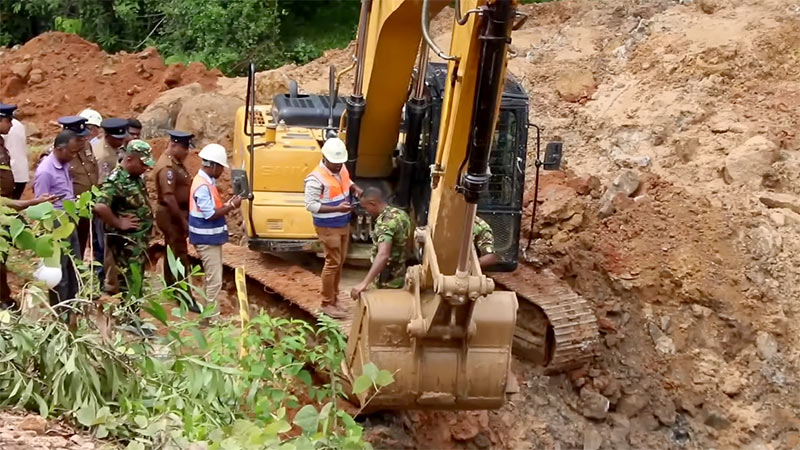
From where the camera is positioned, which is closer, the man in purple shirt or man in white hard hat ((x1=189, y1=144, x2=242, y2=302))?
the man in purple shirt

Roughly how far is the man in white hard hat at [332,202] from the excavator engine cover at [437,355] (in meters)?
1.45

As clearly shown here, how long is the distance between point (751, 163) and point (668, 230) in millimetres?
1160

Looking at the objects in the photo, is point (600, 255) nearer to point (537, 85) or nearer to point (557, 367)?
point (557, 367)

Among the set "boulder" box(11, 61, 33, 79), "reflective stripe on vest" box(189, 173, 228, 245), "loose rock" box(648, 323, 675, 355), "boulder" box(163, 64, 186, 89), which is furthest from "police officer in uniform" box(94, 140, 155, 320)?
"boulder" box(11, 61, 33, 79)

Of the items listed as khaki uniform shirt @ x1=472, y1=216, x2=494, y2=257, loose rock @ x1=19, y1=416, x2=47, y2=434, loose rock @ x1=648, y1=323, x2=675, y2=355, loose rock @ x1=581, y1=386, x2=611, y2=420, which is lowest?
loose rock @ x1=581, y1=386, x2=611, y2=420

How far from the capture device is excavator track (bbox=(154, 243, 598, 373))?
8125 millimetres

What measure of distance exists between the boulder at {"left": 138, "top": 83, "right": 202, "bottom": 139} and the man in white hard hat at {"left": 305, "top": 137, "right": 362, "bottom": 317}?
546 cm

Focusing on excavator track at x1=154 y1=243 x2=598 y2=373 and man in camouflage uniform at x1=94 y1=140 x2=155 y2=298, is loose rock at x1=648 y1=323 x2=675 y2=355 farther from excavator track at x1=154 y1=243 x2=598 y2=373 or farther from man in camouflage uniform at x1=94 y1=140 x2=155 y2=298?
man in camouflage uniform at x1=94 y1=140 x2=155 y2=298

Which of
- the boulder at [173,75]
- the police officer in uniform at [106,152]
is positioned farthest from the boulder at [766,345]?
the boulder at [173,75]

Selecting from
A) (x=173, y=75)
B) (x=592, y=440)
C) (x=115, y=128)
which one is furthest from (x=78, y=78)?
(x=592, y=440)

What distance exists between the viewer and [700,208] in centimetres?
945

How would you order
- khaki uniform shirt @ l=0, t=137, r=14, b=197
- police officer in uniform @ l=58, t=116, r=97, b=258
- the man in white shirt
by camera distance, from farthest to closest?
the man in white shirt
khaki uniform shirt @ l=0, t=137, r=14, b=197
police officer in uniform @ l=58, t=116, r=97, b=258

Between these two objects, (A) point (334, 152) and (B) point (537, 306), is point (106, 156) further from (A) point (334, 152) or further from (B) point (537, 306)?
(B) point (537, 306)

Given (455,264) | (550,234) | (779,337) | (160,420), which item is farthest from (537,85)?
(160,420)
